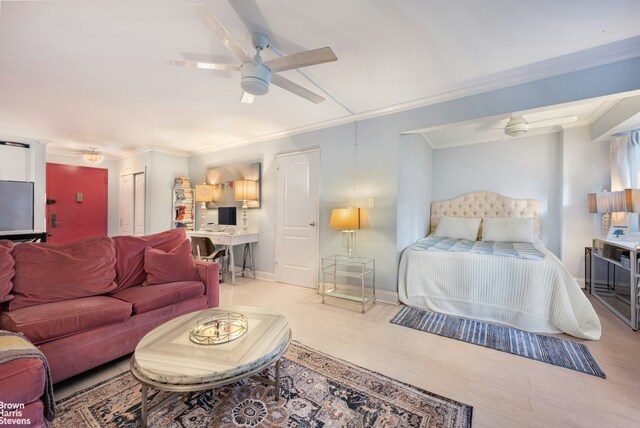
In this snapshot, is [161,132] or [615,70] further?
[161,132]

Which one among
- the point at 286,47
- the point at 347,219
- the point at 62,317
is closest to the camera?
the point at 62,317

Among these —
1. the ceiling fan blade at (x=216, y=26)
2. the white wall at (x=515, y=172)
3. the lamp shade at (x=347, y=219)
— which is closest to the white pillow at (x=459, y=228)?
the white wall at (x=515, y=172)

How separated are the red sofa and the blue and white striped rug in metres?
2.24

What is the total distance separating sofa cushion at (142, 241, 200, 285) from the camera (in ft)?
8.15

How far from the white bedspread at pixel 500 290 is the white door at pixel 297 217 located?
4.66 ft

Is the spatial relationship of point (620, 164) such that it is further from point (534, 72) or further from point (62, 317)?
point (62, 317)

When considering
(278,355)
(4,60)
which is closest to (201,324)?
(278,355)

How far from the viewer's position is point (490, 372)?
1952 millimetres

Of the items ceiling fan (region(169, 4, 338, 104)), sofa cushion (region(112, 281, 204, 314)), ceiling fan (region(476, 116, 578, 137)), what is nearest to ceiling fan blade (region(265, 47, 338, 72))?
ceiling fan (region(169, 4, 338, 104))

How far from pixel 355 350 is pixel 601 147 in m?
4.47

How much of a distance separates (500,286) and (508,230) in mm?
1572

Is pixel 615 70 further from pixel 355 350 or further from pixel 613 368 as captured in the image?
pixel 355 350

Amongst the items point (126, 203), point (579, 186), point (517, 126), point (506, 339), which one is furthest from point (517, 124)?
point (126, 203)

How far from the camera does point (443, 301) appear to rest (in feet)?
10.1
